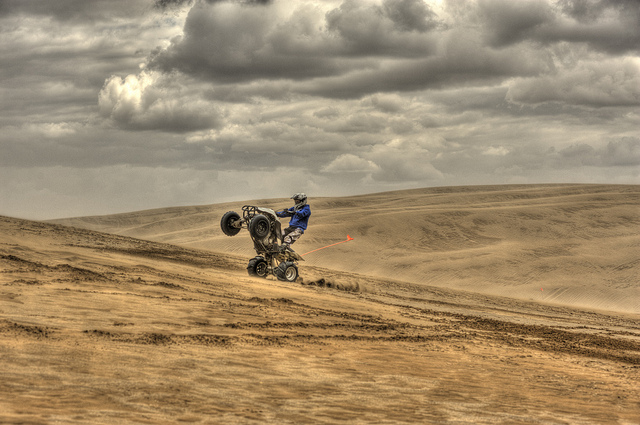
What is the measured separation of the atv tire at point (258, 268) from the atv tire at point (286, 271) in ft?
1.48

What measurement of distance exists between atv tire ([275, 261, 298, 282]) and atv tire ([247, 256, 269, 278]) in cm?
45

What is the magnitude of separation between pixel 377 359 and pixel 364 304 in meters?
5.11

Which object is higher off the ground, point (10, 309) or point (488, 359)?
point (10, 309)

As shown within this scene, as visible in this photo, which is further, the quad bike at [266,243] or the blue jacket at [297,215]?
the blue jacket at [297,215]

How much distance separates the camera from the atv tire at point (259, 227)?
49.3 feet

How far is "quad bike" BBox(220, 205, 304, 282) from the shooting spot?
1529cm

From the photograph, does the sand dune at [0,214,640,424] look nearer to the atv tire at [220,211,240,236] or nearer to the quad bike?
the quad bike

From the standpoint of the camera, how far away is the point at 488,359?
29.8 feet

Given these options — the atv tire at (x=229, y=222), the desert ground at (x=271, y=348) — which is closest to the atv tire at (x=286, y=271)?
the desert ground at (x=271, y=348)

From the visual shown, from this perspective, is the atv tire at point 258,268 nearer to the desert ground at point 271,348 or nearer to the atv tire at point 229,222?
the atv tire at point 229,222

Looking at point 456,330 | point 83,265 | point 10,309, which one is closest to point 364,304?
point 456,330

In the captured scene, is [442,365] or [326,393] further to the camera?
[442,365]

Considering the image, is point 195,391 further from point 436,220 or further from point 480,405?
point 436,220

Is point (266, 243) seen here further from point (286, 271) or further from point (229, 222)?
point (229, 222)
